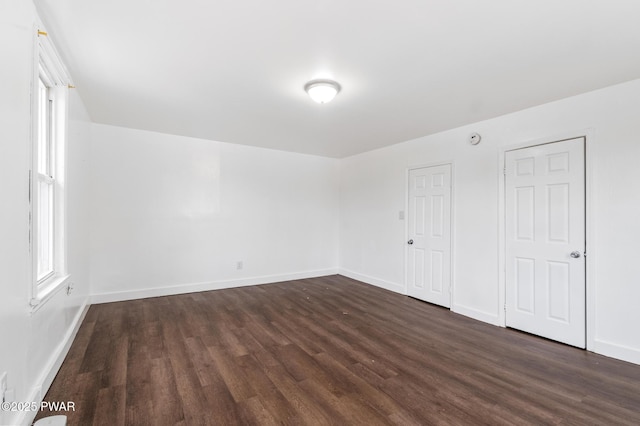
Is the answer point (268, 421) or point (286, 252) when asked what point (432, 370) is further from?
point (286, 252)

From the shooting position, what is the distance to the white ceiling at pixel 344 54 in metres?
1.79

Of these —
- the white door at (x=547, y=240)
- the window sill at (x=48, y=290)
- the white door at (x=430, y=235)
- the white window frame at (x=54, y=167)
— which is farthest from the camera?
the white door at (x=430, y=235)

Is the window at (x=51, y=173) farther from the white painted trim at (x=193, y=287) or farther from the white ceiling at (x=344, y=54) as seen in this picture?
the white painted trim at (x=193, y=287)

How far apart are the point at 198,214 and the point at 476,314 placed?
14.4ft

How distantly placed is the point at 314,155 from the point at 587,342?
4.88m

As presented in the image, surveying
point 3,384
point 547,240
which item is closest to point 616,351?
point 547,240

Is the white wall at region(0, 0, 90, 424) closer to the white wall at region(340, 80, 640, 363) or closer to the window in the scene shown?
the window

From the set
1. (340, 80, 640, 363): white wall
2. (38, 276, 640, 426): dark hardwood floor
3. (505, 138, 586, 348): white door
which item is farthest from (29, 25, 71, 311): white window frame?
(505, 138, 586, 348): white door

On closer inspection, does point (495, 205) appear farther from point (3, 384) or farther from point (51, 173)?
point (51, 173)

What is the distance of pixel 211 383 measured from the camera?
225 centimetres

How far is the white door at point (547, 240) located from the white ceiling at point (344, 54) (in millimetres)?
670

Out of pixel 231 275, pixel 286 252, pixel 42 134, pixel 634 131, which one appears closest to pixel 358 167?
pixel 286 252

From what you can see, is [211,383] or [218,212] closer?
[211,383]

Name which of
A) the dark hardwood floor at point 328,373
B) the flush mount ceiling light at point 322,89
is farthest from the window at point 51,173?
the flush mount ceiling light at point 322,89
